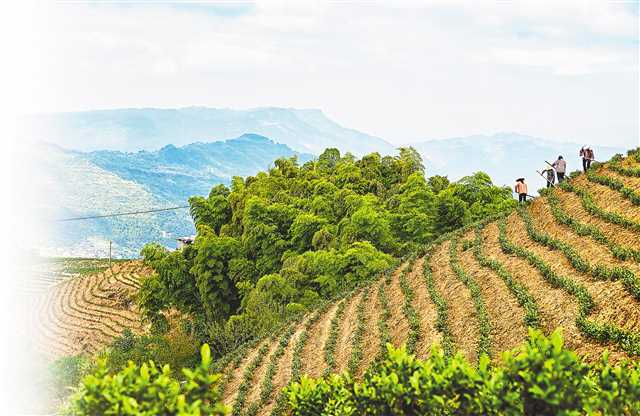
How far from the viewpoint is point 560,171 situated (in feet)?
85.6

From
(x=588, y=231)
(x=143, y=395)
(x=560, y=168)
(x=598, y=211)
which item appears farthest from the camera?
(x=560, y=168)

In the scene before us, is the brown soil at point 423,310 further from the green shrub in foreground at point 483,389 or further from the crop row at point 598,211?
the green shrub in foreground at point 483,389

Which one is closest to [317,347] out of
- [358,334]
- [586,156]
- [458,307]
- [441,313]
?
[358,334]

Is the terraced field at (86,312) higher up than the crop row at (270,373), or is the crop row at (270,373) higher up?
the crop row at (270,373)

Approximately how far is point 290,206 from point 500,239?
1893cm

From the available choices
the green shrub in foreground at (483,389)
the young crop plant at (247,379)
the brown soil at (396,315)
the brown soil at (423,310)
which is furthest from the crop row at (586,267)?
the young crop plant at (247,379)

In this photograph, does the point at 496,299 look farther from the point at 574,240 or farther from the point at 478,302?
the point at 574,240

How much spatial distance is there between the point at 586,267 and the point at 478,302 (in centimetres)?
311

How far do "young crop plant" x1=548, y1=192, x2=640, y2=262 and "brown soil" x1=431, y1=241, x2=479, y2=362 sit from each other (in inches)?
160

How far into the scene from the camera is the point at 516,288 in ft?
58.5

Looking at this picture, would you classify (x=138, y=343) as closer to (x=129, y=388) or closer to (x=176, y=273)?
(x=176, y=273)

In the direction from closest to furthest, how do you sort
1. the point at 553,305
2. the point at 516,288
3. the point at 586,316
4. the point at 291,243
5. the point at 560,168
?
1. the point at 586,316
2. the point at 553,305
3. the point at 516,288
4. the point at 560,168
5. the point at 291,243

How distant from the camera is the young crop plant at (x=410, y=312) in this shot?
58.3 ft

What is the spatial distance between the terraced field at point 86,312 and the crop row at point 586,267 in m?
39.1
